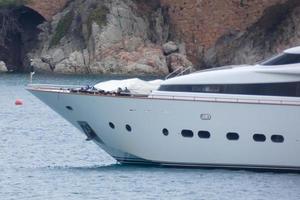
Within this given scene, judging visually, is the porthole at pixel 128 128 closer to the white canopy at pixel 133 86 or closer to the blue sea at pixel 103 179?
the white canopy at pixel 133 86

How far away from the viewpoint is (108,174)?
160 ft

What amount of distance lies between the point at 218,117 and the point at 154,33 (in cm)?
6051

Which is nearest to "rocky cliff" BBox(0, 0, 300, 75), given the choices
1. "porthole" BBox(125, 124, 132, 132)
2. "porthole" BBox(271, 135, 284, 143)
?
"porthole" BBox(125, 124, 132, 132)

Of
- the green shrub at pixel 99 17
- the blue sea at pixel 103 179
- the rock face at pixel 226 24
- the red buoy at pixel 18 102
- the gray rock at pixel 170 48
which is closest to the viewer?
the blue sea at pixel 103 179

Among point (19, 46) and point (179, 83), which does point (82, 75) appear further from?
point (179, 83)

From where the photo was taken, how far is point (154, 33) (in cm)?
10775

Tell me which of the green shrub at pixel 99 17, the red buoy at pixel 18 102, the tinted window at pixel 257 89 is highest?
the tinted window at pixel 257 89

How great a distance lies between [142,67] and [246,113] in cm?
5765

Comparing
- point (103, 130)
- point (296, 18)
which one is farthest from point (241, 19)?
point (103, 130)

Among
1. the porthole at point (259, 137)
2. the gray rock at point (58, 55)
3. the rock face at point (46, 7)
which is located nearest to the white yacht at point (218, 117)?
the porthole at point (259, 137)

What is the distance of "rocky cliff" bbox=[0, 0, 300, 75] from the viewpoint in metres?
105

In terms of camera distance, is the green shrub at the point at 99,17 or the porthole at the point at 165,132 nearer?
the porthole at the point at 165,132

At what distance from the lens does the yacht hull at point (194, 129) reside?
47250 millimetres

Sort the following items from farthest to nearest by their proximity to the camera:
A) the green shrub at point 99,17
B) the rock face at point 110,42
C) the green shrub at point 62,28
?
1. the green shrub at point 62,28
2. the green shrub at point 99,17
3. the rock face at point 110,42
